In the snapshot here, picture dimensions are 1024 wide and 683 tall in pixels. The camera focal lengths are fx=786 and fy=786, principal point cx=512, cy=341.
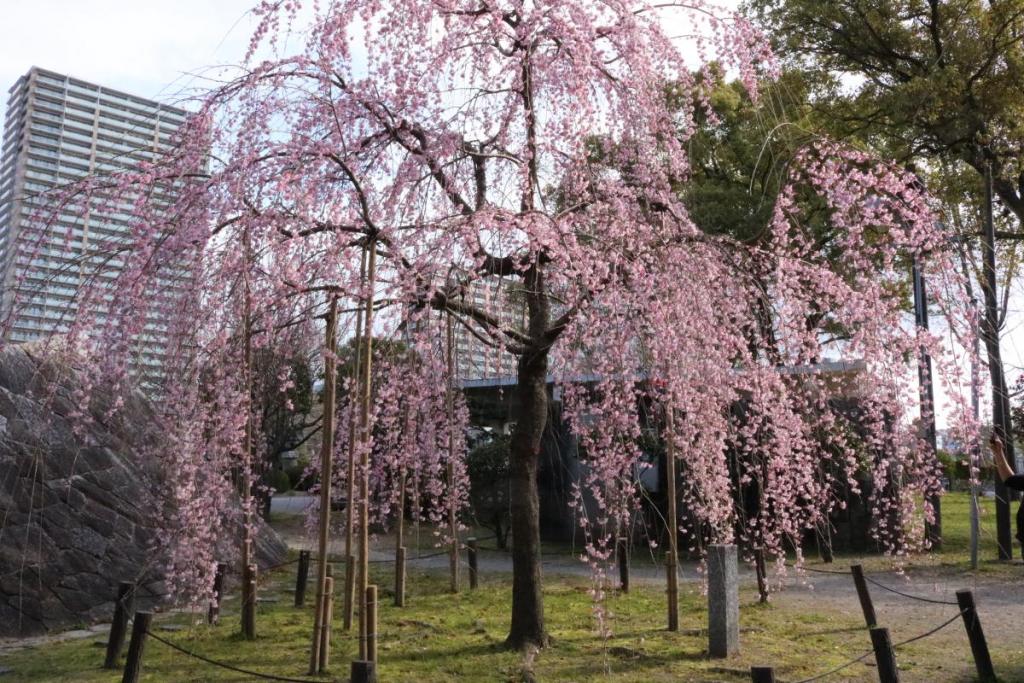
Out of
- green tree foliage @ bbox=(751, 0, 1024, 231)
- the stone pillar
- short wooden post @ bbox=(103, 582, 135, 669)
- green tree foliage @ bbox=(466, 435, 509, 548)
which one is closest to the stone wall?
short wooden post @ bbox=(103, 582, 135, 669)

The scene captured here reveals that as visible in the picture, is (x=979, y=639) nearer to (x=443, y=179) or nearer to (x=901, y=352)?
(x=901, y=352)

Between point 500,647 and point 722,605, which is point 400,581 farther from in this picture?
point 722,605

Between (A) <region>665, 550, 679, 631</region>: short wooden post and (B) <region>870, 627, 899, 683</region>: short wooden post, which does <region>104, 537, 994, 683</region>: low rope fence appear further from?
(A) <region>665, 550, 679, 631</region>: short wooden post

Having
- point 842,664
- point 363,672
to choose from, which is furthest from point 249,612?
point 842,664

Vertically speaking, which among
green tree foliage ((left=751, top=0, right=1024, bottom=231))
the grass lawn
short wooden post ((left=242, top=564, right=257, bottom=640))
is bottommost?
the grass lawn

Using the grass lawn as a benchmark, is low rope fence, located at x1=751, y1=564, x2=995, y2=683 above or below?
above

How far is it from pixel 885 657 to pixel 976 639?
136 cm

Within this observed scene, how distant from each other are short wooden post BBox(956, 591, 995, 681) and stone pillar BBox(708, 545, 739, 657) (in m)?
1.46

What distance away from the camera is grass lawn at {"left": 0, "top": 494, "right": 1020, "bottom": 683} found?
527 cm

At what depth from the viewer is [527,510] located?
19.5ft

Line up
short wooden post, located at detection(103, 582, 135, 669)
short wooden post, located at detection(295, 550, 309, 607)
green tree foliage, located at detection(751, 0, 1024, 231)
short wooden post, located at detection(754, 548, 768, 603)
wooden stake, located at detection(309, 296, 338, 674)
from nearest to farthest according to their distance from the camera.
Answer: wooden stake, located at detection(309, 296, 338, 674) → short wooden post, located at detection(103, 582, 135, 669) → short wooden post, located at detection(754, 548, 768, 603) → short wooden post, located at detection(295, 550, 309, 607) → green tree foliage, located at detection(751, 0, 1024, 231)

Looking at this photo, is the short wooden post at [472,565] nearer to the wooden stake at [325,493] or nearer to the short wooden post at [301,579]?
the short wooden post at [301,579]

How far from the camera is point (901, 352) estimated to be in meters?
5.11

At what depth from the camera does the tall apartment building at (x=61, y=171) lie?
14.3 ft
